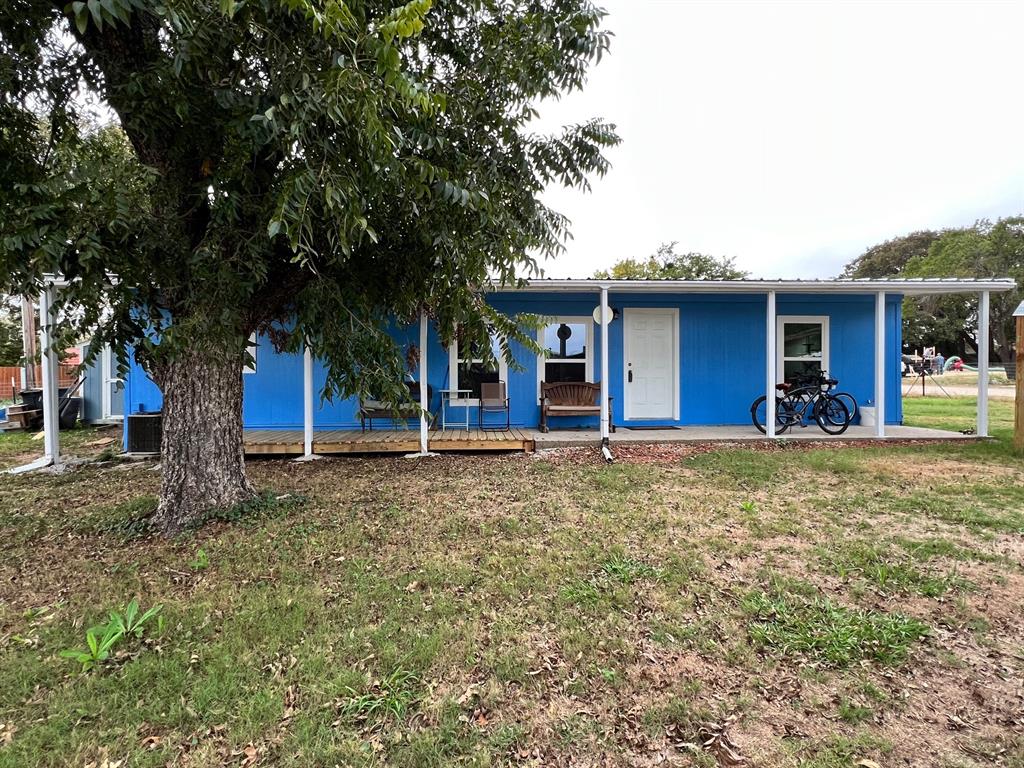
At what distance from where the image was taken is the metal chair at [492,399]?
848cm

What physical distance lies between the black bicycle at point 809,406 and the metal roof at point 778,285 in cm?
159

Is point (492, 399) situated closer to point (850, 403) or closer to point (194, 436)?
point (194, 436)

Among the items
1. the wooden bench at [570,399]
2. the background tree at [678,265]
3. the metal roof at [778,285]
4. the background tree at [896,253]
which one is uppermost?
the background tree at [896,253]

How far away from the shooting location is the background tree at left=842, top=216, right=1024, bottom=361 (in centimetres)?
3094

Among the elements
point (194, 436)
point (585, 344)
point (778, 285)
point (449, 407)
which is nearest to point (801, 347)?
point (778, 285)

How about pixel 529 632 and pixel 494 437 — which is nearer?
pixel 529 632

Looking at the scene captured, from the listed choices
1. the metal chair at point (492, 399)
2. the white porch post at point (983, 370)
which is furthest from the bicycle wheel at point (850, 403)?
the metal chair at point (492, 399)

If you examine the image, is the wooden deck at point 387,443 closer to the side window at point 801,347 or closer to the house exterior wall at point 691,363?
the house exterior wall at point 691,363

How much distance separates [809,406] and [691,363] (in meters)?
2.09

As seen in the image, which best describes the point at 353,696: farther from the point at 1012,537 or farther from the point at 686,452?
the point at 686,452

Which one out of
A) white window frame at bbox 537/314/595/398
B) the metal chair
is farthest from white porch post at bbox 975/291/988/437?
the metal chair

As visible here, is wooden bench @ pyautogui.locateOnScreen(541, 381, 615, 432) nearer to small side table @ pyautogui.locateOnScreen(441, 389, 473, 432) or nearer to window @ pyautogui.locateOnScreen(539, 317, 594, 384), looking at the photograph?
window @ pyautogui.locateOnScreen(539, 317, 594, 384)

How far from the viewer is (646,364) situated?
9000mm

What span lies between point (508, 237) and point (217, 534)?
11.0 ft
